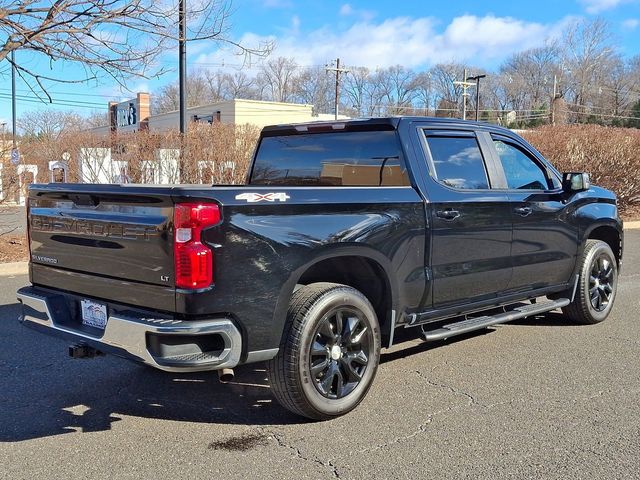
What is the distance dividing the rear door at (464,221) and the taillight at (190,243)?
74.6 inches

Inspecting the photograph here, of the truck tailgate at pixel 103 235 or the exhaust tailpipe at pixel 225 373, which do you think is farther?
the exhaust tailpipe at pixel 225 373

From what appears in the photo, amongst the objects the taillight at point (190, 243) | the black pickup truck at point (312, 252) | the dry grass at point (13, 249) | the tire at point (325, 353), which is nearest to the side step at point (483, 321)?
the black pickup truck at point (312, 252)

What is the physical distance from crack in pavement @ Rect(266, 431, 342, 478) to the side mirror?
3.73 m

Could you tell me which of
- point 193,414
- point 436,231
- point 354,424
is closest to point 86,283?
point 193,414

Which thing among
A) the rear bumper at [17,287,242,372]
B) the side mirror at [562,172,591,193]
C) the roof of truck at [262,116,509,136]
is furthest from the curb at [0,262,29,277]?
the side mirror at [562,172,591,193]

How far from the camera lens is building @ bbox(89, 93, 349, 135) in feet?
126

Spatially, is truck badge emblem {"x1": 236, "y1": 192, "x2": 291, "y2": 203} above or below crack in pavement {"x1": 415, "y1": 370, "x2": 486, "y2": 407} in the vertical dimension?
above

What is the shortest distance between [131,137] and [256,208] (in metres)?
11.6

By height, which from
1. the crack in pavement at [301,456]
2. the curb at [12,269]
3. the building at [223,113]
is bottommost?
the crack in pavement at [301,456]

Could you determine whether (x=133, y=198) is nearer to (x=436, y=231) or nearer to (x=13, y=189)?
(x=436, y=231)

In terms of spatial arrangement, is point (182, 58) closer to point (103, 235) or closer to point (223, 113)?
point (103, 235)

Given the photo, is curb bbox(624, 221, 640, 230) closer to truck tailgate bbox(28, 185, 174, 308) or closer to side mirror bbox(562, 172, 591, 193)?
side mirror bbox(562, 172, 591, 193)

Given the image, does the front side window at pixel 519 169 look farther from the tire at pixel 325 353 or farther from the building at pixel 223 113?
the building at pixel 223 113

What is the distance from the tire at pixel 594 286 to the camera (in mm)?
6383
